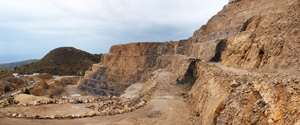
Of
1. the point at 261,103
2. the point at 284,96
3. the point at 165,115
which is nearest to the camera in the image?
the point at 284,96

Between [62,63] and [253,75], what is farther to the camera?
[62,63]

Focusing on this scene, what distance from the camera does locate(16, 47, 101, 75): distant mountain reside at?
218ft

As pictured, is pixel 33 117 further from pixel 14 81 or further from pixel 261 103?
pixel 14 81

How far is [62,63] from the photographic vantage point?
73250 millimetres

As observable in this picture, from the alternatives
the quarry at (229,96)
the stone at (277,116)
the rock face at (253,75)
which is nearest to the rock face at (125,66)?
the rock face at (253,75)

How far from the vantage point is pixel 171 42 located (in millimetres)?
45188

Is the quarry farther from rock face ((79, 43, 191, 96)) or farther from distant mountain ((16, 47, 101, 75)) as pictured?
distant mountain ((16, 47, 101, 75))

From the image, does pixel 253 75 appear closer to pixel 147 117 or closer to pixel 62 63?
pixel 147 117

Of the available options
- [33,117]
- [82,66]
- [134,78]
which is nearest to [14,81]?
[134,78]

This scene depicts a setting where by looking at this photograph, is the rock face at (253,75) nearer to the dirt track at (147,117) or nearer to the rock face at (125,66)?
the dirt track at (147,117)

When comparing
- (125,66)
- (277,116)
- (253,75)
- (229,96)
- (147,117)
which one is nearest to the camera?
(277,116)

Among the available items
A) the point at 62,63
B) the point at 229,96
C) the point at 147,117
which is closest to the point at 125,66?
the point at 147,117

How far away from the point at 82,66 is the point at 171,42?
4739cm

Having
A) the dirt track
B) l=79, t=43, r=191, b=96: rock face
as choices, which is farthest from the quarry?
A: l=79, t=43, r=191, b=96: rock face
